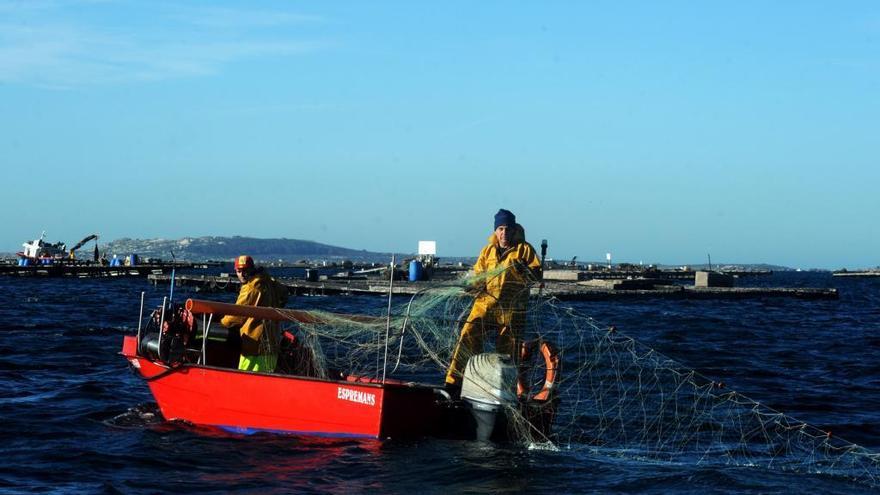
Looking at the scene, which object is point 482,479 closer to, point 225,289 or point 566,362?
point 566,362

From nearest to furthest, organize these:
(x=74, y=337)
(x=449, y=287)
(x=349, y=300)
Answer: (x=449, y=287) → (x=74, y=337) → (x=349, y=300)

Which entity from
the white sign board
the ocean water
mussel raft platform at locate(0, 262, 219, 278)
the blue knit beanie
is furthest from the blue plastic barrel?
the blue knit beanie

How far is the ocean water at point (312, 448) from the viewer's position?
1259 centimetres

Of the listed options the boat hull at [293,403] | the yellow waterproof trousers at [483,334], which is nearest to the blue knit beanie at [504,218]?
the yellow waterproof trousers at [483,334]

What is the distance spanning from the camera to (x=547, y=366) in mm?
14305

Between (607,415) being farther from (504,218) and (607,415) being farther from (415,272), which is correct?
(415,272)

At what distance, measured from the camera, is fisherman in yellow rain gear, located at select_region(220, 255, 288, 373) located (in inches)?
604

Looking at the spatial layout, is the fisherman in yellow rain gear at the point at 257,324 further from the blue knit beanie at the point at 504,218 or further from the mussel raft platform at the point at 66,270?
the mussel raft platform at the point at 66,270

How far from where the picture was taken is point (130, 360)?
55.9ft

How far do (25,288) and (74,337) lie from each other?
34.8 metres

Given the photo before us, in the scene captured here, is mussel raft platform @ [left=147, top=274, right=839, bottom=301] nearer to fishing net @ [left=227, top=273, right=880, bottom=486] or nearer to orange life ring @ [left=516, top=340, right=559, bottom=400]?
fishing net @ [left=227, top=273, right=880, bottom=486]

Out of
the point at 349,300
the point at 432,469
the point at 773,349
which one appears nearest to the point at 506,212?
the point at 432,469

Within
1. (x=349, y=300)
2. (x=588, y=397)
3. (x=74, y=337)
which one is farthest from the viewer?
(x=349, y=300)

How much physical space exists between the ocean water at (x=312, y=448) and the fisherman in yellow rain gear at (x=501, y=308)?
119cm
